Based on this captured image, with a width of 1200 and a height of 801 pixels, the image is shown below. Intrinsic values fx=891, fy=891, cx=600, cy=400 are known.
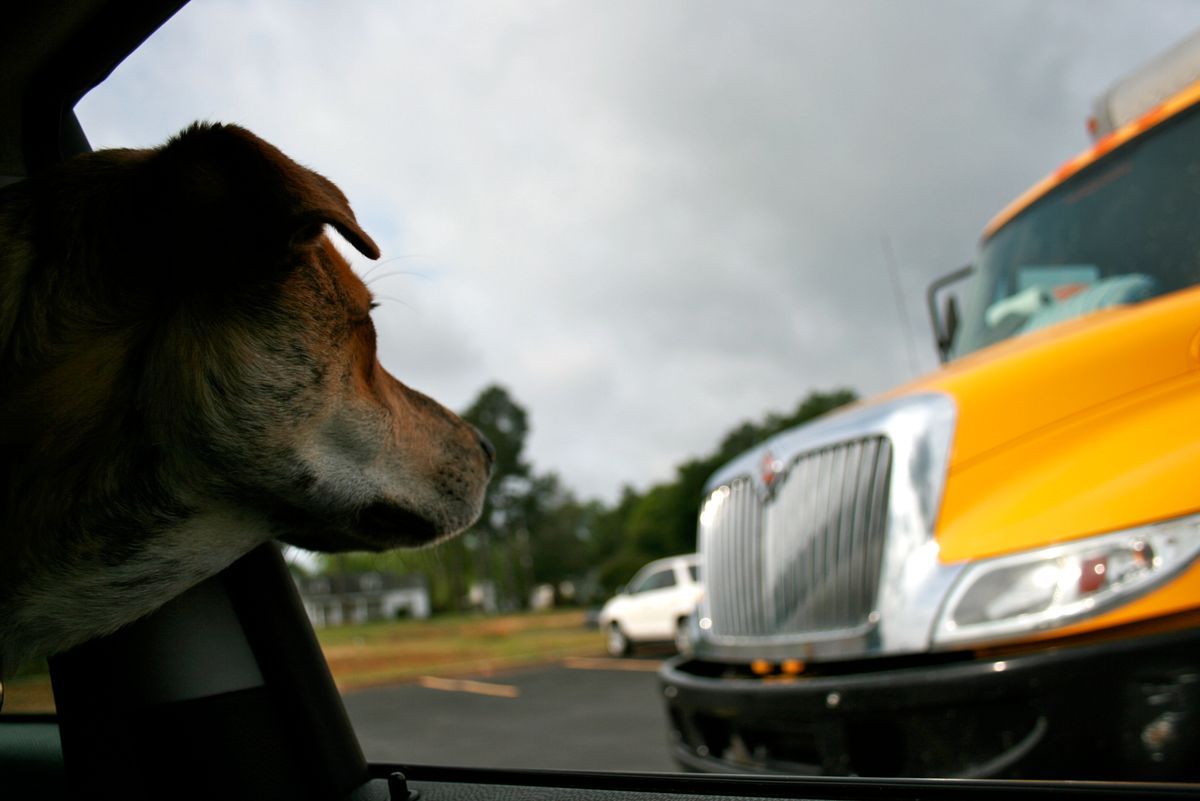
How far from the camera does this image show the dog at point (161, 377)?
4.16ft

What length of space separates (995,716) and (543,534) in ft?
41.8

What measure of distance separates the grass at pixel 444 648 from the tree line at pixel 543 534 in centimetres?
67

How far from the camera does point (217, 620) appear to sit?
1590 millimetres

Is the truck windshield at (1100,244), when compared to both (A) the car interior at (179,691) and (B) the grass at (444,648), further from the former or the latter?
(B) the grass at (444,648)

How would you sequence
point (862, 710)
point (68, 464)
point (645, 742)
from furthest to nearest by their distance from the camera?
point (645, 742)
point (862, 710)
point (68, 464)

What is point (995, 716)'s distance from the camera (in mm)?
2041

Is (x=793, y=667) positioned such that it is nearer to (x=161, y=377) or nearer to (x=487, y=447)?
(x=487, y=447)

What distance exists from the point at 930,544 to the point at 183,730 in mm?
1854

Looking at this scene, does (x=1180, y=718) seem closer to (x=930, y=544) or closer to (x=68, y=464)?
(x=930, y=544)

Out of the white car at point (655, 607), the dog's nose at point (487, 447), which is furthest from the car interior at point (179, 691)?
the white car at point (655, 607)

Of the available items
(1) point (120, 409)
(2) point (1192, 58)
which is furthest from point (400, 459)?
(2) point (1192, 58)

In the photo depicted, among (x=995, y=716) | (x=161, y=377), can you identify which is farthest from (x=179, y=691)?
(x=995, y=716)

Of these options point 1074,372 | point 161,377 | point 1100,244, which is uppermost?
point 1100,244

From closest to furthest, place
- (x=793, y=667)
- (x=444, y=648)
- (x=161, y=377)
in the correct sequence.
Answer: (x=161, y=377)
(x=793, y=667)
(x=444, y=648)
